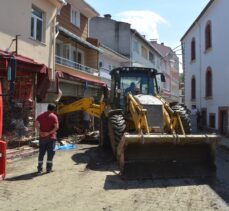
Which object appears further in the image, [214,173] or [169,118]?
[169,118]

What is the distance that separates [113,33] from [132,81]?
86.8 ft

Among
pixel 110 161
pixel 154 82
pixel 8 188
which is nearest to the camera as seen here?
pixel 8 188

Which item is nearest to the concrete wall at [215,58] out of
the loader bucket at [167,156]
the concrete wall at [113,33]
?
the concrete wall at [113,33]

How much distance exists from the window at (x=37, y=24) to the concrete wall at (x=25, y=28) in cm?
20

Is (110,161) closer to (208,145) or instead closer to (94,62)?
(208,145)

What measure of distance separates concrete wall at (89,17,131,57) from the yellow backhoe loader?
25.5m

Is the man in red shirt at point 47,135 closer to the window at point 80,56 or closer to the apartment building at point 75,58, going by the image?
the apartment building at point 75,58

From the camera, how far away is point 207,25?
2609 cm

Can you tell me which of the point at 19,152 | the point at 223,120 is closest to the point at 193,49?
the point at 223,120

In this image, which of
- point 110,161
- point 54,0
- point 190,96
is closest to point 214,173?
point 110,161

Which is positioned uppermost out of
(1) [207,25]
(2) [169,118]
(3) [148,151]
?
(1) [207,25]

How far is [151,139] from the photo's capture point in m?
9.35

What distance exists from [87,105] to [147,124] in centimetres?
710

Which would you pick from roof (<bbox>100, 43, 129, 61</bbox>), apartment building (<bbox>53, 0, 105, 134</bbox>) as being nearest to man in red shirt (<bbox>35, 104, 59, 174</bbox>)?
apartment building (<bbox>53, 0, 105, 134</bbox>)
